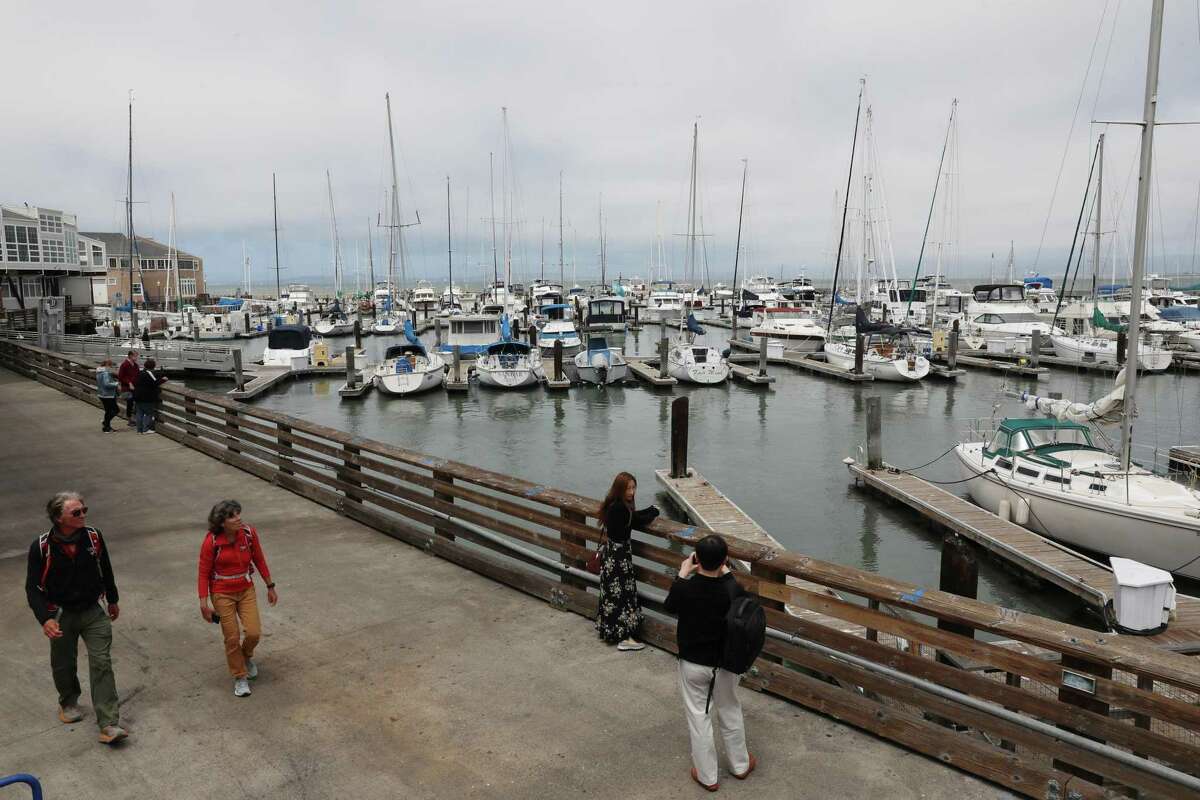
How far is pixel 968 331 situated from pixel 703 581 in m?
54.7

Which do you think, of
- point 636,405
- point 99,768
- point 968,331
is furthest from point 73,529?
point 968,331

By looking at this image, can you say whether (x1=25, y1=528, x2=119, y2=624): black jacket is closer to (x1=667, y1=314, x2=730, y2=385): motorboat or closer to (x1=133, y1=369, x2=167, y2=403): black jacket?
(x1=133, y1=369, x2=167, y2=403): black jacket

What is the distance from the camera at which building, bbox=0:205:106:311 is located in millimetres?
46875

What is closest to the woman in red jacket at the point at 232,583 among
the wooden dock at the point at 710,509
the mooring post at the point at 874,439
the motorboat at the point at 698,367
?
the wooden dock at the point at 710,509

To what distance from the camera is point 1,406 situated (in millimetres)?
20016

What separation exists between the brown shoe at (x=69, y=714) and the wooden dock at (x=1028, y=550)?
1096cm

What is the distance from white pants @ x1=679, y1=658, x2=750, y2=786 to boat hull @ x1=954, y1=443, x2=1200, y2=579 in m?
12.7

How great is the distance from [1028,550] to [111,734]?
45.9 ft

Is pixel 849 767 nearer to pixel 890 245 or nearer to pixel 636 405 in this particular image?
pixel 636 405

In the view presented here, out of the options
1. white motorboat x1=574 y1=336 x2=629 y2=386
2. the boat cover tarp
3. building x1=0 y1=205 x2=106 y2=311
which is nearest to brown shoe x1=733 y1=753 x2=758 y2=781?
the boat cover tarp

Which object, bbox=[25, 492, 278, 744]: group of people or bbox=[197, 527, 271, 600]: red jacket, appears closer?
bbox=[25, 492, 278, 744]: group of people

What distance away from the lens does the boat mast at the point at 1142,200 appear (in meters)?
14.9

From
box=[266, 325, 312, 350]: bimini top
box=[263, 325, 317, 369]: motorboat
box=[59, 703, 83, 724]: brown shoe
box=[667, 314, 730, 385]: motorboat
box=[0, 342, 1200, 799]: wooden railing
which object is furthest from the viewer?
box=[266, 325, 312, 350]: bimini top

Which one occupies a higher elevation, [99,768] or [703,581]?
[703,581]
